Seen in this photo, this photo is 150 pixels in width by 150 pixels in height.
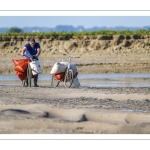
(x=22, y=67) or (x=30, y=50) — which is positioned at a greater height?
(x=30, y=50)

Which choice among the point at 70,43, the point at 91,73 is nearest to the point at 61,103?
the point at 91,73

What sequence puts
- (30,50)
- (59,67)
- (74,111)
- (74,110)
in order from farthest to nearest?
(30,50), (59,67), (74,110), (74,111)

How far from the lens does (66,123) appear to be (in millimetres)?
13070

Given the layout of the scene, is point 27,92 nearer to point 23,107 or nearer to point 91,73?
point 23,107

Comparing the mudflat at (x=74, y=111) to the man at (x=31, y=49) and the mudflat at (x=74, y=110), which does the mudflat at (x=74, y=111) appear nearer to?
the mudflat at (x=74, y=110)

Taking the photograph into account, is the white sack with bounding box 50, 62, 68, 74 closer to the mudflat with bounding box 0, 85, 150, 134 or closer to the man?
the man

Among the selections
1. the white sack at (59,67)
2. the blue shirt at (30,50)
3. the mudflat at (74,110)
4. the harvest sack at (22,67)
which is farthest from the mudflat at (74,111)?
the blue shirt at (30,50)

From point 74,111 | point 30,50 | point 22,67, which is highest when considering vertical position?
point 30,50

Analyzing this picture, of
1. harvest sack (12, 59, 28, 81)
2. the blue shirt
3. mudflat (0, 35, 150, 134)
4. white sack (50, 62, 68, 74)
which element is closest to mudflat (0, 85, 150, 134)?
mudflat (0, 35, 150, 134)

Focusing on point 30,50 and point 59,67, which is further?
point 30,50

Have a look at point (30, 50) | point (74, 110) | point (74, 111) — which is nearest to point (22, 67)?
point (30, 50)

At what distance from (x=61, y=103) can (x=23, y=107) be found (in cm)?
128

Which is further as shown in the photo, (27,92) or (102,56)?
(102,56)

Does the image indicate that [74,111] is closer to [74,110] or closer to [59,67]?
[74,110]
